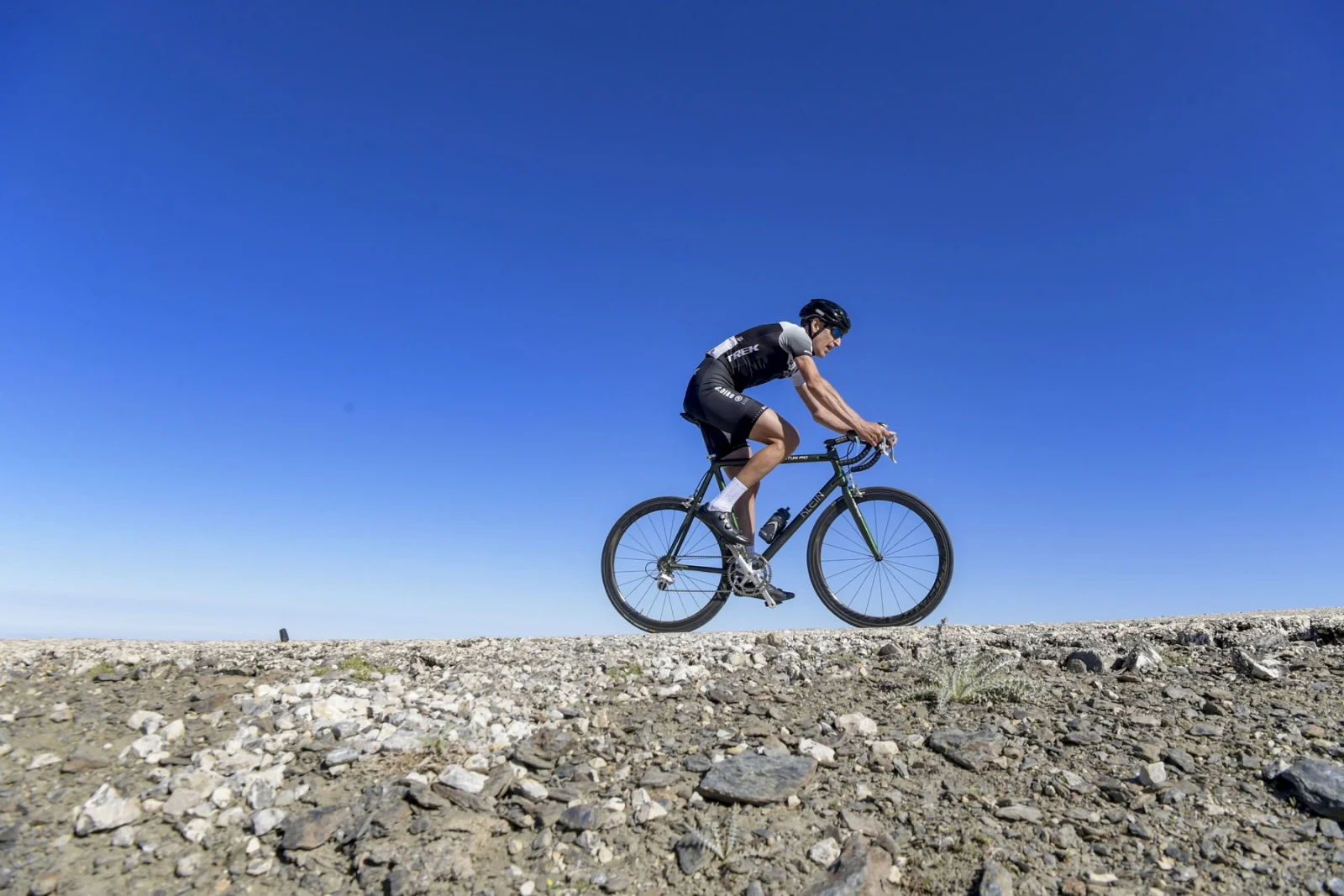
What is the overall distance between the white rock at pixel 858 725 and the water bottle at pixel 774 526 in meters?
2.95

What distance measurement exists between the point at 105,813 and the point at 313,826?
111 centimetres

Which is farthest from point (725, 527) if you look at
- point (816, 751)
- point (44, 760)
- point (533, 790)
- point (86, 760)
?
point (44, 760)

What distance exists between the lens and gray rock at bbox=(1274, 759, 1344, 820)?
3.41 m

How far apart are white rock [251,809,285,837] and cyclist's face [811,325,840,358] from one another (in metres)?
5.44

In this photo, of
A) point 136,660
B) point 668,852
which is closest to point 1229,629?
point 668,852

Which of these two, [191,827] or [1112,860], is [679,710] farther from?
[191,827]

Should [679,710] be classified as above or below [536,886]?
above

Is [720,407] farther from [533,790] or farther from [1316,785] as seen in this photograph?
[1316,785]

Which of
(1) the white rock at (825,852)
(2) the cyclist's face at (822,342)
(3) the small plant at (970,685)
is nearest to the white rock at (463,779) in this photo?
(1) the white rock at (825,852)

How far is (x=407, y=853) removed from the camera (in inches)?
135

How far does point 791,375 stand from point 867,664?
118 inches

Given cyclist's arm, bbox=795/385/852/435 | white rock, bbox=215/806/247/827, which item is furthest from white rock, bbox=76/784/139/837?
cyclist's arm, bbox=795/385/852/435

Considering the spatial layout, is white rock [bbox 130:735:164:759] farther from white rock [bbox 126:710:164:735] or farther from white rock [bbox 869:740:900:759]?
white rock [bbox 869:740:900:759]

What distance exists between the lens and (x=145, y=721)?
450cm
